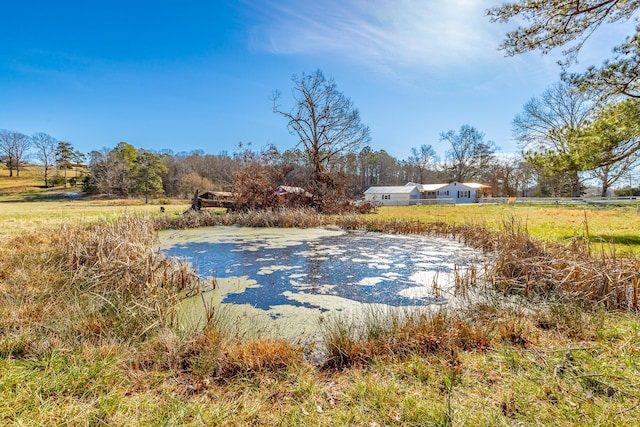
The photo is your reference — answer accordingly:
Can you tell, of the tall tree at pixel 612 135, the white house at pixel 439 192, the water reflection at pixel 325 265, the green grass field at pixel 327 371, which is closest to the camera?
the green grass field at pixel 327 371

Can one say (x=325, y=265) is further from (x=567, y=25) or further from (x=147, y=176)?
(x=147, y=176)

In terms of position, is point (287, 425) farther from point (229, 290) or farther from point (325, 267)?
point (325, 267)

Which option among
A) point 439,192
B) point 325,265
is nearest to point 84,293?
point 325,265

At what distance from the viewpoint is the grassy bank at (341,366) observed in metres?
1.83

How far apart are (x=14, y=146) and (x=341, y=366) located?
68099mm

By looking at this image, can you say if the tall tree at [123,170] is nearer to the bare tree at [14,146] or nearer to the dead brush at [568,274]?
the bare tree at [14,146]

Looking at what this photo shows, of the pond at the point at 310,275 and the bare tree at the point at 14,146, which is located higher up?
the bare tree at the point at 14,146

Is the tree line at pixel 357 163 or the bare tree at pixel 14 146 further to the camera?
the bare tree at pixel 14 146

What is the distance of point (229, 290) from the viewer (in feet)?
15.7

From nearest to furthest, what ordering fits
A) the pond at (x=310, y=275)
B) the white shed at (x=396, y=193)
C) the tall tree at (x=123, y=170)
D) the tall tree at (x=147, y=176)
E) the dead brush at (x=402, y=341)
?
the dead brush at (x=402, y=341)
the pond at (x=310, y=275)
the tall tree at (x=147, y=176)
the tall tree at (x=123, y=170)
the white shed at (x=396, y=193)

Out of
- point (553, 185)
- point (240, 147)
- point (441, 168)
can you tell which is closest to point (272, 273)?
point (240, 147)

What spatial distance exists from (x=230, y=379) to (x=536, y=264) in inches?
162

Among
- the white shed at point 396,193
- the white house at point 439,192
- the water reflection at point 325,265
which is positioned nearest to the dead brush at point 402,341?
the water reflection at point 325,265

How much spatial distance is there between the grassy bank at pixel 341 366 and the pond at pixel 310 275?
0.67 m
